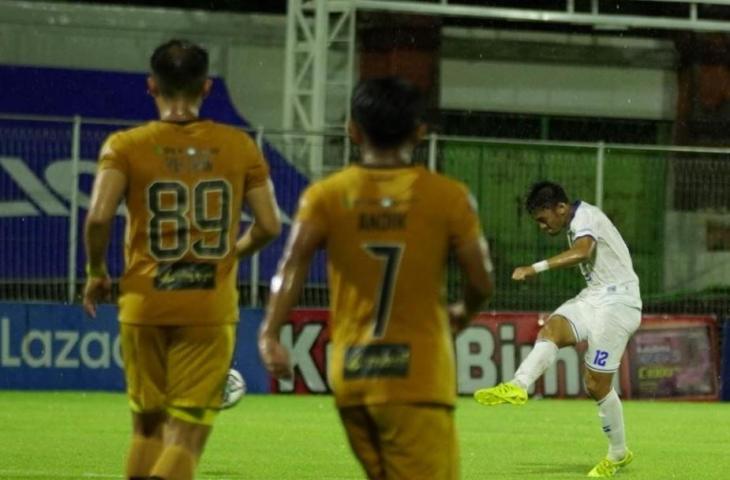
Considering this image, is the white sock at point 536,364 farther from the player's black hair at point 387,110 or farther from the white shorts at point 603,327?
the player's black hair at point 387,110

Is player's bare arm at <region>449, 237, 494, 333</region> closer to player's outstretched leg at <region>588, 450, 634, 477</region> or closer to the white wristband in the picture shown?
player's outstretched leg at <region>588, 450, 634, 477</region>

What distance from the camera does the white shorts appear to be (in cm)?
1256

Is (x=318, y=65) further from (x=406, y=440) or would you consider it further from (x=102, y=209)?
(x=406, y=440)

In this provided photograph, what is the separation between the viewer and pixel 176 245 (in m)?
7.15

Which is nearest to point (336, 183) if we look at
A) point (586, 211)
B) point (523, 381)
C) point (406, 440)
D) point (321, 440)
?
point (406, 440)

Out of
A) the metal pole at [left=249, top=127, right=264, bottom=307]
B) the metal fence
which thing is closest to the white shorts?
the metal fence

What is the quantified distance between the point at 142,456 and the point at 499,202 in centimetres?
1562

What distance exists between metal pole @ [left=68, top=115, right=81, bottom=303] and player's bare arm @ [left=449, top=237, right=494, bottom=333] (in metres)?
14.7

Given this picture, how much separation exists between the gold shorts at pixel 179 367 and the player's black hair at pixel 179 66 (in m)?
0.95

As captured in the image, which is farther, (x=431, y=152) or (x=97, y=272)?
(x=431, y=152)

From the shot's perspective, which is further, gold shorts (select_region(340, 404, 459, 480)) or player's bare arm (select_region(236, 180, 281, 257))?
player's bare arm (select_region(236, 180, 281, 257))

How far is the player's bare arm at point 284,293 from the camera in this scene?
5.76 metres

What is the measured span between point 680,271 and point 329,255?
57.8 ft

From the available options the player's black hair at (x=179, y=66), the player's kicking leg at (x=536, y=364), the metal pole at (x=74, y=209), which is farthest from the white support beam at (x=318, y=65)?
the player's black hair at (x=179, y=66)
